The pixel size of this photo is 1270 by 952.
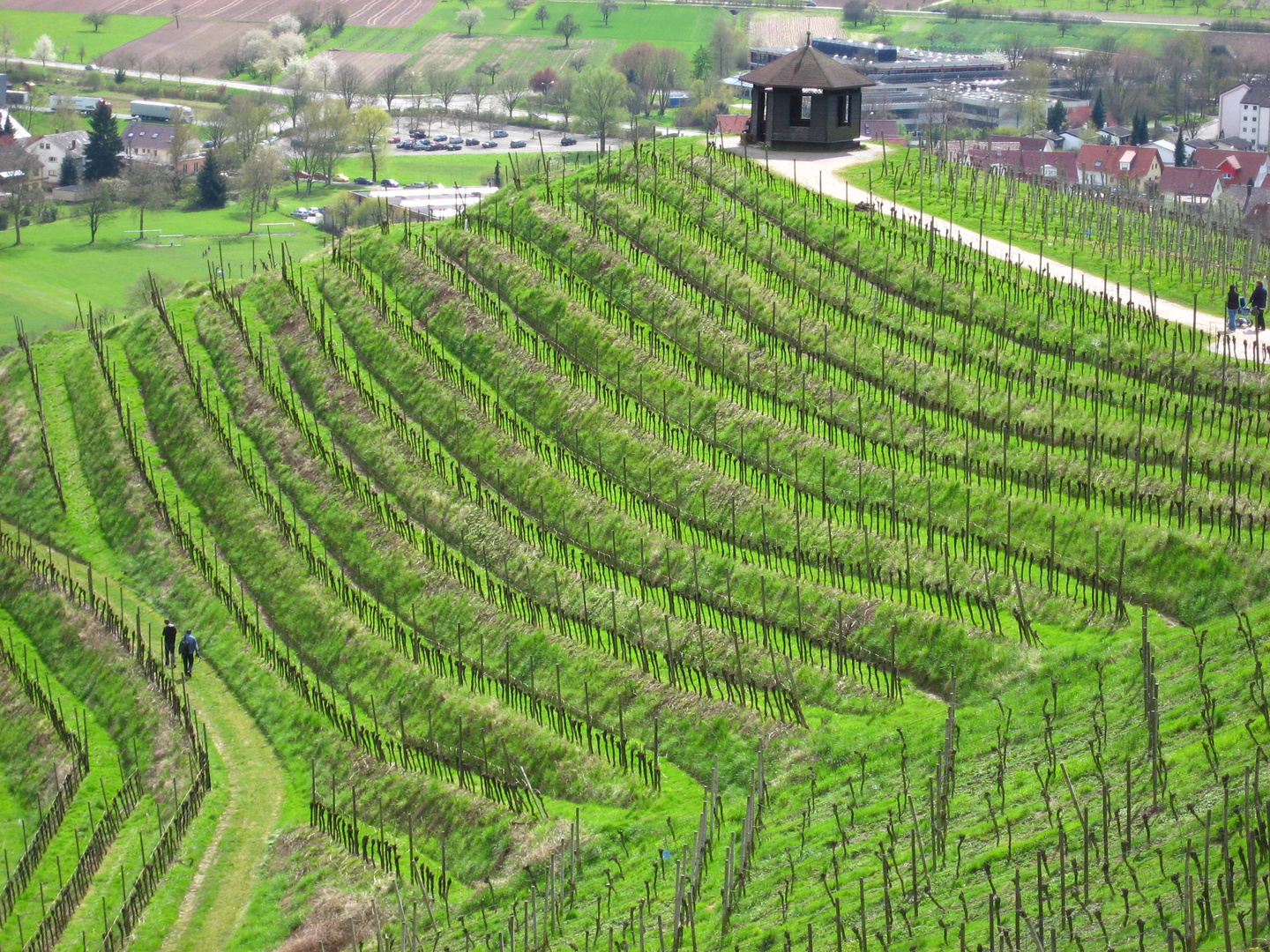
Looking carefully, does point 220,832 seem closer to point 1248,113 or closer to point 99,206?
point 99,206

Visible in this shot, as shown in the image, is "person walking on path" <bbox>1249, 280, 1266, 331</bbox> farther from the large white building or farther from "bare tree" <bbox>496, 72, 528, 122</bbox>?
"bare tree" <bbox>496, 72, 528, 122</bbox>

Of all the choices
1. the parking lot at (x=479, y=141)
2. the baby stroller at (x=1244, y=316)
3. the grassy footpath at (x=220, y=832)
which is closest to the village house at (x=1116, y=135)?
the parking lot at (x=479, y=141)

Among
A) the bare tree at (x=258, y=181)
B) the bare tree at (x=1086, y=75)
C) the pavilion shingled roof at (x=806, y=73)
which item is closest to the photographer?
the pavilion shingled roof at (x=806, y=73)

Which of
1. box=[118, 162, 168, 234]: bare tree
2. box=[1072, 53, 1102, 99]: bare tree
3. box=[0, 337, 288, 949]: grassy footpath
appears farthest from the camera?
box=[1072, 53, 1102, 99]: bare tree

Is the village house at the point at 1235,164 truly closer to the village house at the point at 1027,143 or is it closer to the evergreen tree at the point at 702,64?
the village house at the point at 1027,143

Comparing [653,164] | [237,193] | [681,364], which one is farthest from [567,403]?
[237,193]


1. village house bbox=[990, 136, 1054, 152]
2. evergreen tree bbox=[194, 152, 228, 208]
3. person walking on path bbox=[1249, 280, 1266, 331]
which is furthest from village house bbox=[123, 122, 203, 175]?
person walking on path bbox=[1249, 280, 1266, 331]
